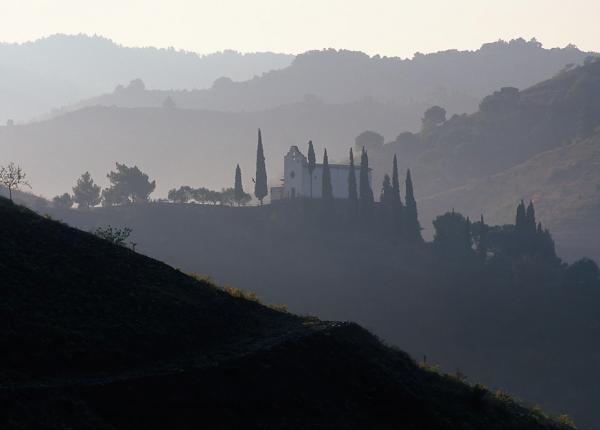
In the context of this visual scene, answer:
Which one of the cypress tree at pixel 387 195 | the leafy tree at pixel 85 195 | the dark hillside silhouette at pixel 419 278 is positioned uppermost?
the leafy tree at pixel 85 195

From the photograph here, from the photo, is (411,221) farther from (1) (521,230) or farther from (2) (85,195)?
(2) (85,195)

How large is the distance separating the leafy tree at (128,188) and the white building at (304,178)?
2158 centimetres

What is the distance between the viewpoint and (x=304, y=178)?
15500 centimetres

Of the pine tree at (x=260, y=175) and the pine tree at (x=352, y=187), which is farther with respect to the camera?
the pine tree at (x=260, y=175)

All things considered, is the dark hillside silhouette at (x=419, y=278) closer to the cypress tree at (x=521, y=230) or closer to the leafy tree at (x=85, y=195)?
the cypress tree at (x=521, y=230)

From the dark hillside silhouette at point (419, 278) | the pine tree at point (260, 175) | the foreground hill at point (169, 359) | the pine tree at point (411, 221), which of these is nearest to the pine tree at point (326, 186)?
the dark hillside silhouette at point (419, 278)

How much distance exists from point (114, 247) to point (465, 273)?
10439 cm

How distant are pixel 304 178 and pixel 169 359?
120m

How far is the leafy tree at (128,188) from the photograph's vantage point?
531 ft

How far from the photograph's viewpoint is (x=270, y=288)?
134750 mm

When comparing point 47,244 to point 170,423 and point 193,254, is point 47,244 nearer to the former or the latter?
point 170,423

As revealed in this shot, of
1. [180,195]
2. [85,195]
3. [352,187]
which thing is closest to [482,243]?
[352,187]

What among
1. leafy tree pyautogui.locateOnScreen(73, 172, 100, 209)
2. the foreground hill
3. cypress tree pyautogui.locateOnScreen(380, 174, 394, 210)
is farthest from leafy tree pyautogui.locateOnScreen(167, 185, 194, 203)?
the foreground hill

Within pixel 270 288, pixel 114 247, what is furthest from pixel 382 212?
Answer: pixel 114 247
